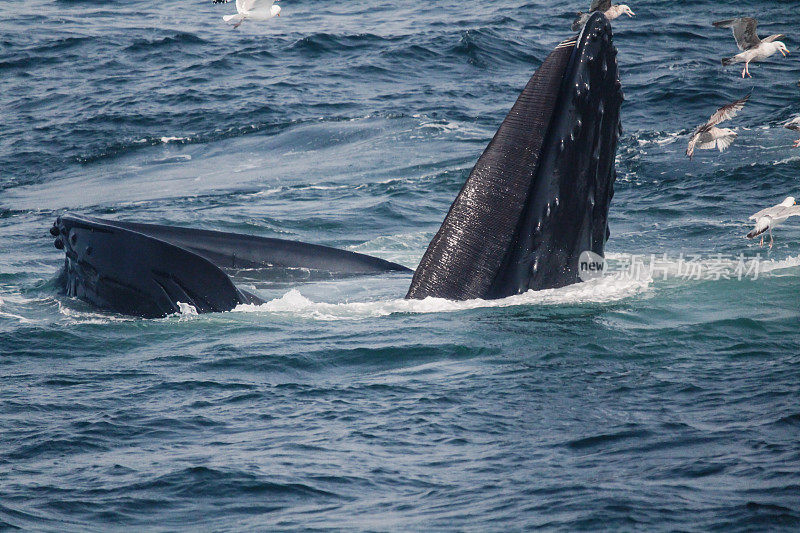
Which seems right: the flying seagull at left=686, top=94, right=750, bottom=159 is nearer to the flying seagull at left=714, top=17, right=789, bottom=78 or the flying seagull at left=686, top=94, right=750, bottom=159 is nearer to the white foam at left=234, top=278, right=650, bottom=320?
the flying seagull at left=714, top=17, right=789, bottom=78

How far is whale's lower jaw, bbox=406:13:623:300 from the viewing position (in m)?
7.18

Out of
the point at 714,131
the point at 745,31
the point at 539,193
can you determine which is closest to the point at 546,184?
the point at 539,193

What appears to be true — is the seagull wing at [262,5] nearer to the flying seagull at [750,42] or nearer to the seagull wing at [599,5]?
the flying seagull at [750,42]

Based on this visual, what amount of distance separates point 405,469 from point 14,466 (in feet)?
8.37

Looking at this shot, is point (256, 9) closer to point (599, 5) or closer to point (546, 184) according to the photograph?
point (599, 5)

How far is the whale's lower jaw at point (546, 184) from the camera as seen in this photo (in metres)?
7.18

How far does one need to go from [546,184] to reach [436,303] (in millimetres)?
1506

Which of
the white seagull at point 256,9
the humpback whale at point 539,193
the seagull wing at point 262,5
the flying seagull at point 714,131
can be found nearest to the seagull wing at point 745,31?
the flying seagull at point 714,131

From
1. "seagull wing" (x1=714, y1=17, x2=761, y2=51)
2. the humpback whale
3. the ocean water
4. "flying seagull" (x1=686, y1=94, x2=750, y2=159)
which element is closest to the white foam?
the ocean water

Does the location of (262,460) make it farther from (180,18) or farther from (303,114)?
(180,18)

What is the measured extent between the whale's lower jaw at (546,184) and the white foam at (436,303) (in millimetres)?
219

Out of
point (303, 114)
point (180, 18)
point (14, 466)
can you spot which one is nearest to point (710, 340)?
point (14, 466)

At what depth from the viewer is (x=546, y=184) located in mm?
7262

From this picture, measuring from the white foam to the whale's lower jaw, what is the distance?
0.22 metres
